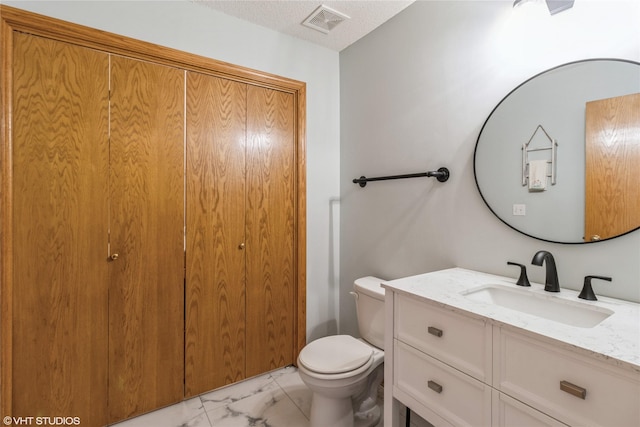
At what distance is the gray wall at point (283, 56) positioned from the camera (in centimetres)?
160

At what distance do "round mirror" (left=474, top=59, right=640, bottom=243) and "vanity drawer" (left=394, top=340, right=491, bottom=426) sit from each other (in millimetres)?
678

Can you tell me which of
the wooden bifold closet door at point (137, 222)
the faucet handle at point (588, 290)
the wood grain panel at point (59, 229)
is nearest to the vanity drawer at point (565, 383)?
the faucet handle at point (588, 290)

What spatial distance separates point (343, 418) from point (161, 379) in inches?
40.7

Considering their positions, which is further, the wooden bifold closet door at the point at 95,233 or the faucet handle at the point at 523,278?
the wooden bifold closet door at the point at 95,233

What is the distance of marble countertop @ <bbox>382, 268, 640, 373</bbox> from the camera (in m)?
0.74

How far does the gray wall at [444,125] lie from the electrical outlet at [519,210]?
9 centimetres

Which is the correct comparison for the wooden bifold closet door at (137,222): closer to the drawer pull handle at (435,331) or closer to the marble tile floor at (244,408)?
the marble tile floor at (244,408)

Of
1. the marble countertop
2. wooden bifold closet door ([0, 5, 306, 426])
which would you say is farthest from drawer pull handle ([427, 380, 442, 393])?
wooden bifold closet door ([0, 5, 306, 426])

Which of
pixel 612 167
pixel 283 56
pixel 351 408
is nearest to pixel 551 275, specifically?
pixel 612 167

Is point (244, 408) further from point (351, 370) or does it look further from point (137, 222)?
point (137, 222)

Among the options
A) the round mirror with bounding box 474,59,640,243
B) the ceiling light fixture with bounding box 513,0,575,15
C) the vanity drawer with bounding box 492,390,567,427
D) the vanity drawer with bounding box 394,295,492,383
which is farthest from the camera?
the ceiling light fixture with bounding box 513,0,575,15

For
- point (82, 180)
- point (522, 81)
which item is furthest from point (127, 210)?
point (522, 81)

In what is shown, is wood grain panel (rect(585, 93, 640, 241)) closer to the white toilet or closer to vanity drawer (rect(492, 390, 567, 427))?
vanity drawer (rect(492, 390, 567, 427))

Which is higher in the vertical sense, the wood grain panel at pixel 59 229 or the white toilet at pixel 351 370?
the wood grain panel at pixel 59 229
